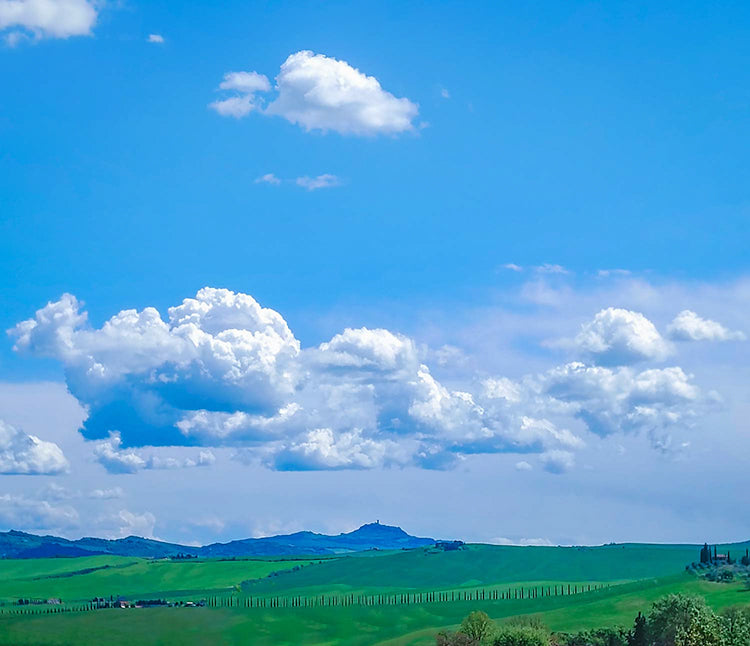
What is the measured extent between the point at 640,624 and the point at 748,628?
200 ft

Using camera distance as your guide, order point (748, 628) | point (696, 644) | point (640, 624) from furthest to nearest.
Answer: point (640, 624), point (748, 628), point (696, 644)

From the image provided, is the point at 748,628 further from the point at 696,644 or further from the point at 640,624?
the point at 640,624

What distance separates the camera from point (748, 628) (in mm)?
141375

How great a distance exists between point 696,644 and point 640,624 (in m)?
95.8

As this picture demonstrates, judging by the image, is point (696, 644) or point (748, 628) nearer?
point (696, 644)

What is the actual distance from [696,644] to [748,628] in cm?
3758

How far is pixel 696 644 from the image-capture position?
10925 cm

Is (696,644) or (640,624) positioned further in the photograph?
(640,624)

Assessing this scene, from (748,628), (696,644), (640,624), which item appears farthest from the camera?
(640,624)

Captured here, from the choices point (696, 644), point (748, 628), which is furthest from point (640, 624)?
point (696, 644)

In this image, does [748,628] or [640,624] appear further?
[640,624]

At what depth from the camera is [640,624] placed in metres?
200
